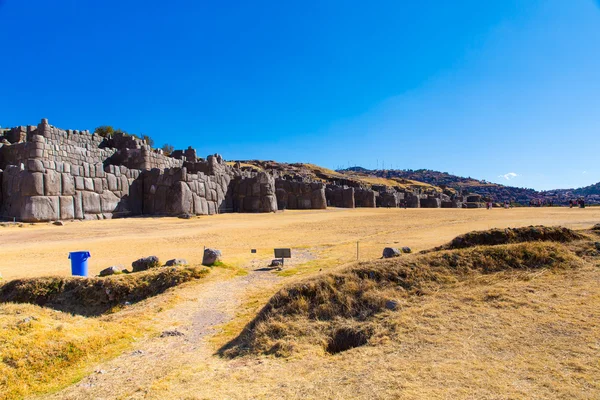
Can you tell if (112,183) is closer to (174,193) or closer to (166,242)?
(174,193)

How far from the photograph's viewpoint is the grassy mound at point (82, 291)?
896 cm

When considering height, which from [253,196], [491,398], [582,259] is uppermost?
[253,196]

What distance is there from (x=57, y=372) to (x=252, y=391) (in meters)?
3.23

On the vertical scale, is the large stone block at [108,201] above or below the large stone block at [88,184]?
below

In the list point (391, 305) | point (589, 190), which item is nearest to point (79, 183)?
point (391, 305)

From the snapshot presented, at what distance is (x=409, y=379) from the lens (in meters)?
4.26

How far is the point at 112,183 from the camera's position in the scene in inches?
1150

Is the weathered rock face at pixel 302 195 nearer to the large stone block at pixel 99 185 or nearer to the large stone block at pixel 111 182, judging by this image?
the large stone block at pixel 111 182

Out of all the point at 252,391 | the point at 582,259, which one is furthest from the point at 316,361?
the point at 582,259

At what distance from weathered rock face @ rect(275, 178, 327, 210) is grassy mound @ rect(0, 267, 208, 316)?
36.9 m

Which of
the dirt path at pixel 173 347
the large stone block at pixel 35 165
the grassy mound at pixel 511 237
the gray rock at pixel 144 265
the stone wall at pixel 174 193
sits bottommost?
the dirt path at pixel 173 347

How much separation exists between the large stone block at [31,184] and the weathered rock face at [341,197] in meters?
36.5

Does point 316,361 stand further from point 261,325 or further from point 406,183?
point 406,183

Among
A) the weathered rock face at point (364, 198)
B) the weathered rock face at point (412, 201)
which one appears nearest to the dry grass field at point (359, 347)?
the weathered rock face at point (364, 198)
